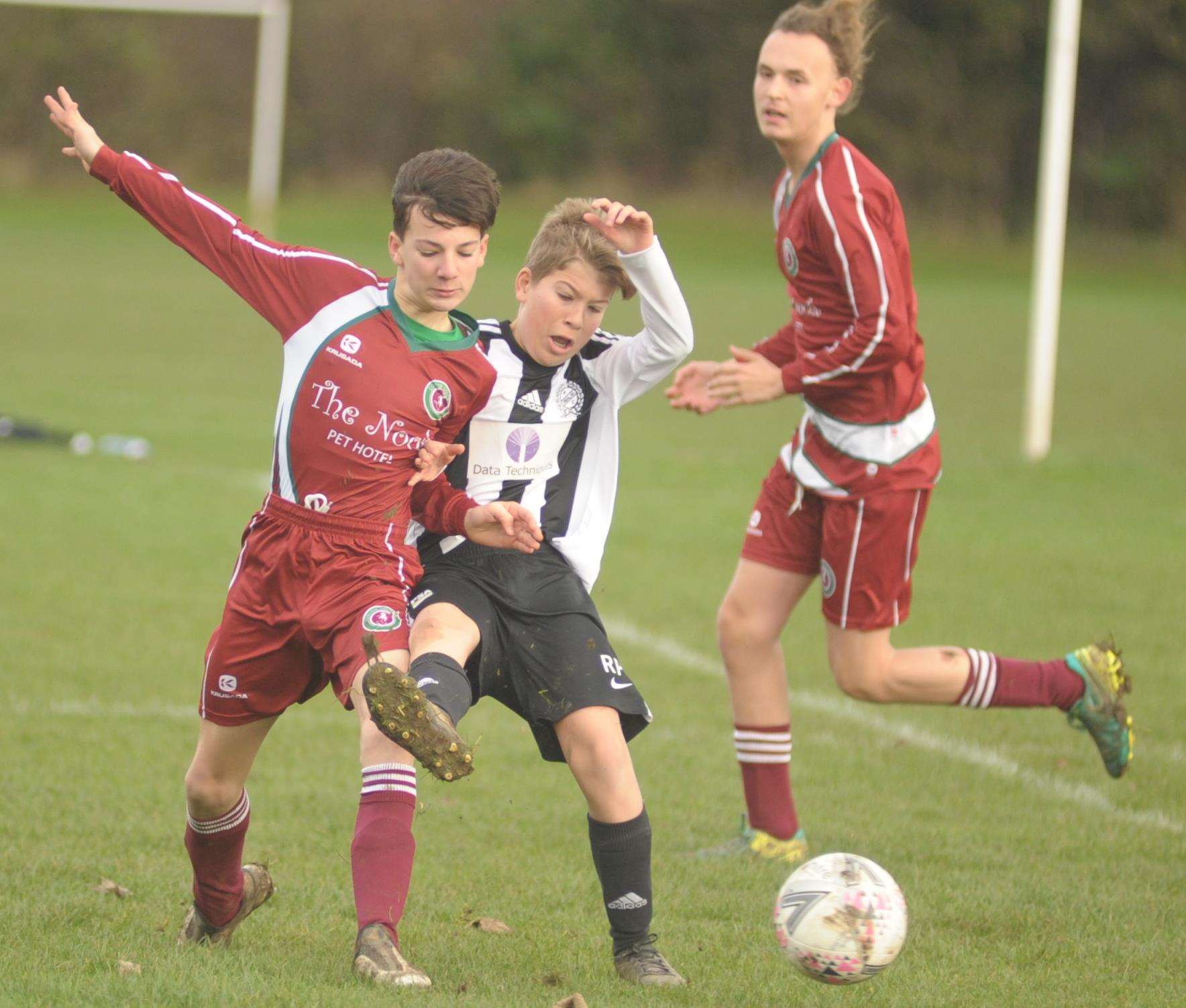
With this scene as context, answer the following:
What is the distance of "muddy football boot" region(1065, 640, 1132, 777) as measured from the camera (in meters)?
5.34

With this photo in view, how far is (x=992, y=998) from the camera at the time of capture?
3885 millimetres

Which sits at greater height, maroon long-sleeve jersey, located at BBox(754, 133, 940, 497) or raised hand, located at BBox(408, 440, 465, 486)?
maroon long-sleeve jersey, located at BBox(754, 133, 940, 497)

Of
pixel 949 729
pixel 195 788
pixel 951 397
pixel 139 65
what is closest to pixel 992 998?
pixel 195 788

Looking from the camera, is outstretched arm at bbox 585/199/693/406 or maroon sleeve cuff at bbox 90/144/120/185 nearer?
maroon sleeve cuff at bbox 90/144/120/185

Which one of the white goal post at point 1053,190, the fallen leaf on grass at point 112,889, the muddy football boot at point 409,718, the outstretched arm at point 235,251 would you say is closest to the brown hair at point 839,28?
the outstretched arm at point 235,251

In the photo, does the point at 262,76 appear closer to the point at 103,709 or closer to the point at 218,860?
the point at 103,709

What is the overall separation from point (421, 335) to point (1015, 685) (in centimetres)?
237

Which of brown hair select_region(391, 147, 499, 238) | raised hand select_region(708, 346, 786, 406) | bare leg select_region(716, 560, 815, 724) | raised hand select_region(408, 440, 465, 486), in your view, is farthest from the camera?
bare leg select_region(716, 560, 815, 724)

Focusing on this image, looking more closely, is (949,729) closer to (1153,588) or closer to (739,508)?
(1153,588)

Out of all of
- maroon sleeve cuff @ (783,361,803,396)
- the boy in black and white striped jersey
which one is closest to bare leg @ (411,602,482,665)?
the boy in black and white striped jersey

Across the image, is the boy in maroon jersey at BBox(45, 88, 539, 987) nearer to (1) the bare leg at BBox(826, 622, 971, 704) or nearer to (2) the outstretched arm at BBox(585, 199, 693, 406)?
(2) the outstretched arm at BBox(585, 199, 693, 406)

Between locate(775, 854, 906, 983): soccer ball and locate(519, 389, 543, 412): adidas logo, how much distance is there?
52.1 inches

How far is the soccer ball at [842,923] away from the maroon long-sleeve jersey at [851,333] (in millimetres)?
1586

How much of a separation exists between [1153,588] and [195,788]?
6390mm
